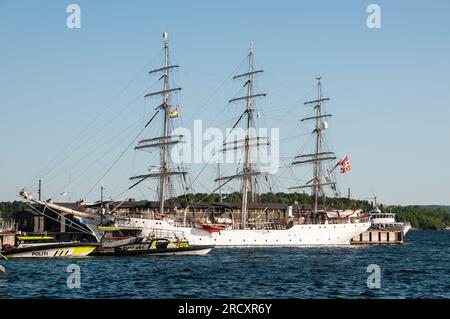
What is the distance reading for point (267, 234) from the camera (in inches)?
3656

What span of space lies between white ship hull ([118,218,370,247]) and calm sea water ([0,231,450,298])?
95.5 feet

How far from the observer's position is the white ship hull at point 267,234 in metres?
83.6

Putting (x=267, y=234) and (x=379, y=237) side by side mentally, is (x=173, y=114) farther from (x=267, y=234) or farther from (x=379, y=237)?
(x=379, y=237)

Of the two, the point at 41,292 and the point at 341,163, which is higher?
the point at 341,163

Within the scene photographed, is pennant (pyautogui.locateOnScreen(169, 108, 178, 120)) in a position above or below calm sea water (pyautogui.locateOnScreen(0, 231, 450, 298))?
above

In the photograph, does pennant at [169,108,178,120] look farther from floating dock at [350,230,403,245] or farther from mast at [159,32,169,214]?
floating dock at [350,230,403,245]

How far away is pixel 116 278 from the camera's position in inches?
1537

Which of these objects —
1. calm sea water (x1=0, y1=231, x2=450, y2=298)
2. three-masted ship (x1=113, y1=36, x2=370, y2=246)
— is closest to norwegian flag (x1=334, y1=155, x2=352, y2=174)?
three-masted ship (x1=113, y1=36, x2=370, y2=246)

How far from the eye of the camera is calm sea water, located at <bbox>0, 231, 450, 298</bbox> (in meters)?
32.5

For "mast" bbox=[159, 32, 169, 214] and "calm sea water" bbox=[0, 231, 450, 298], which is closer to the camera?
"calm sea water" bbox=[0, 231, 450, 298]

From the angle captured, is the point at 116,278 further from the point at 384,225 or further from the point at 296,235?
the point at 384,225

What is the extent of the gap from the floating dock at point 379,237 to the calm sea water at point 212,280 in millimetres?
59343
